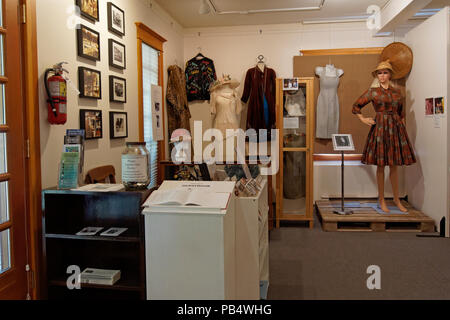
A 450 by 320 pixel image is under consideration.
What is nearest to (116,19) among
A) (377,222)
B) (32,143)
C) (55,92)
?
(55,92)

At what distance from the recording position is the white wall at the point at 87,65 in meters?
2.53

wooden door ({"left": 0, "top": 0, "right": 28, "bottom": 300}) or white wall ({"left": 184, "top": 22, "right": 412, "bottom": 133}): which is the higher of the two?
white wall ({"left": 184, "top": 22, "right": 412, "bottom": 133})

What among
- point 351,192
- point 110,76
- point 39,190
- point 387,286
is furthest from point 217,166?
point 351,192

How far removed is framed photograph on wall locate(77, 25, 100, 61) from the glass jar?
1.29 m

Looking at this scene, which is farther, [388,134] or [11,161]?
[388,134]

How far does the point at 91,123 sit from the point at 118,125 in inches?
20.2

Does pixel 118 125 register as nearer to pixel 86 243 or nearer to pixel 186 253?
pixel 86 243

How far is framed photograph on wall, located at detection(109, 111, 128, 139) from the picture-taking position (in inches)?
137

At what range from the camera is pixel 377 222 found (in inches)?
185

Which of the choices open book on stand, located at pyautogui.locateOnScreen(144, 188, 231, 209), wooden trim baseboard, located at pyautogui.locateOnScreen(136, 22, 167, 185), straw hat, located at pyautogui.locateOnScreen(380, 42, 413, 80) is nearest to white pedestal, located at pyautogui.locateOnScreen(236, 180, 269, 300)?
open book on stand, located at pyautogui.locateOnScreen(144, 188, 231, 209)

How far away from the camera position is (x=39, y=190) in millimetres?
2434

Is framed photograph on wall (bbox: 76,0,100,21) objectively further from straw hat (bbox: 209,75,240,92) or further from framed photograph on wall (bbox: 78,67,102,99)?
straw hat (bbox: 209,75,240,92)

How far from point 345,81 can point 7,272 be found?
5.03 m

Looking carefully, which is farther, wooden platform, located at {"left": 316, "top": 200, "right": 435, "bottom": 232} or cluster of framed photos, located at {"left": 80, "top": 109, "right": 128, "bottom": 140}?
wooden platform, located at {"left": 316, "top": 200, "right": 435, "bottom": 232}
